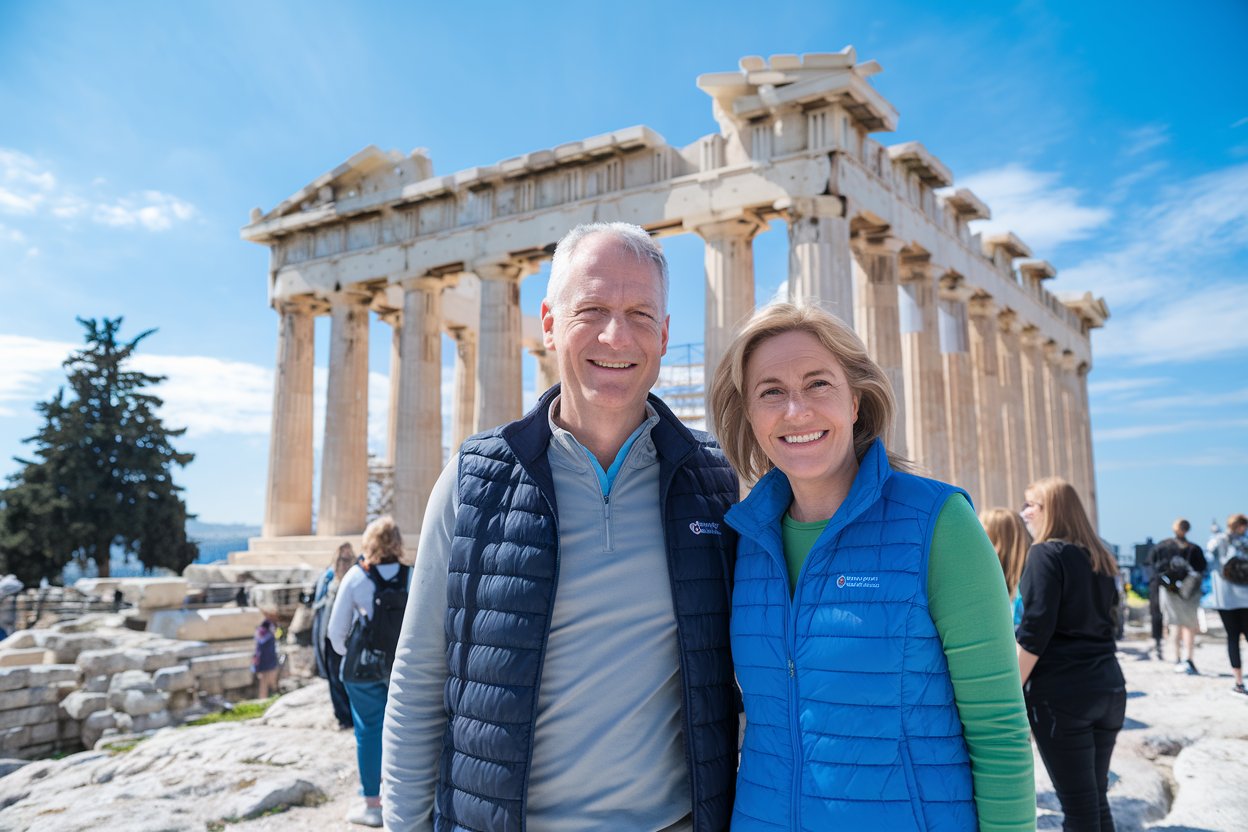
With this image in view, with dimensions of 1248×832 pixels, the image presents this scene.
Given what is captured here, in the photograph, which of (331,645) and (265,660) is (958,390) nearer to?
(265,660)

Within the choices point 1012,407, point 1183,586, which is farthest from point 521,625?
point 1012,407

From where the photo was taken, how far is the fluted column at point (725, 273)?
17500 mm

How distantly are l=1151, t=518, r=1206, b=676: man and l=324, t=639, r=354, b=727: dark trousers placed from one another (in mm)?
10931

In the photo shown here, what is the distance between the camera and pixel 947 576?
2.10 meters

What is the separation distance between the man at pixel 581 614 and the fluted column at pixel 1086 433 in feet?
118

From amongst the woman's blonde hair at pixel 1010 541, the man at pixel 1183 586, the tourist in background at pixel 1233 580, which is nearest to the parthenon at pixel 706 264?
the man at pixel 1183 586

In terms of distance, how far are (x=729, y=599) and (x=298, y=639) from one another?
15249 mm

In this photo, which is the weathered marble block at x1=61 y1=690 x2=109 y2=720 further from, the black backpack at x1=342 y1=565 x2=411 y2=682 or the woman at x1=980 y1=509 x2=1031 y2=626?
the woman at x1=980 y1=509 x2=1031 y2=626

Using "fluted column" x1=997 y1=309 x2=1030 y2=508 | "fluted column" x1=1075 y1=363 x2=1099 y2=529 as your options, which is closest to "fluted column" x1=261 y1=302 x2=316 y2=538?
"fluted column" x1=997 y1=309 x2=1030 y2=508

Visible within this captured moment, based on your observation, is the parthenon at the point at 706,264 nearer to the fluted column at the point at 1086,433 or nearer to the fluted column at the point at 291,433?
the fluted column at the point at 291,433

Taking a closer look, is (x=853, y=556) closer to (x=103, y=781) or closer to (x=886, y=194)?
(x=103, y=781)

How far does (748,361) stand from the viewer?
2.66 meters

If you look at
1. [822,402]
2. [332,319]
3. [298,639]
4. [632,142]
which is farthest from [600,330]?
[332,319]

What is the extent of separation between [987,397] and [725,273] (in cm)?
1142
